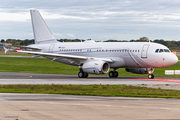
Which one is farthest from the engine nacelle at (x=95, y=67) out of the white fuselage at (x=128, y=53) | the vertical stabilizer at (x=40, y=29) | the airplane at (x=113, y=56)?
the vertical stabilizer at (x=40, y=29)

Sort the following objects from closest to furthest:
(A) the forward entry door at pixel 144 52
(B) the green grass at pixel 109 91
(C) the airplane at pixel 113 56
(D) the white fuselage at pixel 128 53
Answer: (B) the green grass at pixel 109 91
(D) the white fuselage at pixel 128 53
(C) the airplane at pixel 113 56
(A) the forward entry door at pixel 144 52

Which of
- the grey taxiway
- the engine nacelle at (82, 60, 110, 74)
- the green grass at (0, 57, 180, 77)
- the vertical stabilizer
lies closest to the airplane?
the engine nacelle at (82, 60, 110, 74)

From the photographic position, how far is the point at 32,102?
1738cm

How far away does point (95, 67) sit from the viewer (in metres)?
38.7

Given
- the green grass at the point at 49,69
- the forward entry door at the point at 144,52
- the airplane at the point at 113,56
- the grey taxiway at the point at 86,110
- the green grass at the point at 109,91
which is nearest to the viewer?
the grey taxiway at the point at 86,110

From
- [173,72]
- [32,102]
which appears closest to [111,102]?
[32,102]

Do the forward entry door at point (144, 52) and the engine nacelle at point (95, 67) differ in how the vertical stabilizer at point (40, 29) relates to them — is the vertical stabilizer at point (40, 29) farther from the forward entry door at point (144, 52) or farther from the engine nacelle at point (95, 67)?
the forward entry door at point (144, 52)

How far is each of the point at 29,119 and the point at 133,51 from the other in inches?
1101

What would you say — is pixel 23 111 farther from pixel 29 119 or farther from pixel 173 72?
pixel 173 72

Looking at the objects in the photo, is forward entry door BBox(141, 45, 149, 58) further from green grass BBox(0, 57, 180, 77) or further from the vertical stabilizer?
the vertical stabilizer

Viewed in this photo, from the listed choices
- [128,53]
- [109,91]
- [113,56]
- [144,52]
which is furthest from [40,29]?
[109,91]

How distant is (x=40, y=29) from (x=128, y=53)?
54.3ft

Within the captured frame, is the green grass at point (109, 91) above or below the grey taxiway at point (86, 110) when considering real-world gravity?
above

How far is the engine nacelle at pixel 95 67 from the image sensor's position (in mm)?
38438
